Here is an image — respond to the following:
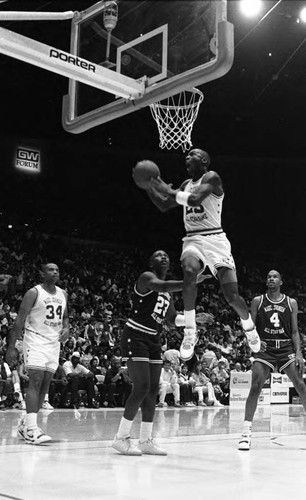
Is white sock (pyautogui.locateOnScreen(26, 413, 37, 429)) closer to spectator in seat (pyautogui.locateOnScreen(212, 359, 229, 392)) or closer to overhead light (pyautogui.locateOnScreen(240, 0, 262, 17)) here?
overhead light (pyautogui.locateOnScreen(240, 0, 262, 17))

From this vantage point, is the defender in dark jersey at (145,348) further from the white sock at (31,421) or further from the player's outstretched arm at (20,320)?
the player's outstretched arm at (20,320)

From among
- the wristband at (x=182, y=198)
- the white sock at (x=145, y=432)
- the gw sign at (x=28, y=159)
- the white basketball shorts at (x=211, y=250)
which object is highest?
the gw sign at (x=28, y=159)

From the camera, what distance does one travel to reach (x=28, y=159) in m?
24.1

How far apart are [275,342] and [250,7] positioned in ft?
28.4

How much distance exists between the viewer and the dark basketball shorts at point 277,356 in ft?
25.3

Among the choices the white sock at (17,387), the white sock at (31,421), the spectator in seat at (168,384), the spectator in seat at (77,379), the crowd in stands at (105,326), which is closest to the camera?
the white sock at (31,421)

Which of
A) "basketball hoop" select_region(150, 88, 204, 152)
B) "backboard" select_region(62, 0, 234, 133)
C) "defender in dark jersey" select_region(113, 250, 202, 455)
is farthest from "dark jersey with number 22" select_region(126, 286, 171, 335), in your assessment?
"basketball hoop" select_region(150, 88, 204, 152)

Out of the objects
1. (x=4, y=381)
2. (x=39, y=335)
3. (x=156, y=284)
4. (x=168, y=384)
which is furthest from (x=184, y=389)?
(x=156, y=284)

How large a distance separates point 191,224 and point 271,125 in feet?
48.6

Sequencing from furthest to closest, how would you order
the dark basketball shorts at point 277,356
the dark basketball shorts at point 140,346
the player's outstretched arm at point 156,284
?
the dark basketball shorts at point 277,356
the dark basketball shorts at point 140,346
the player's outstretched arm at point 156,284

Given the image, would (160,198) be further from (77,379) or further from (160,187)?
(77,379)

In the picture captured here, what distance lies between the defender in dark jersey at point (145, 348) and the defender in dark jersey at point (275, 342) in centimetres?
134

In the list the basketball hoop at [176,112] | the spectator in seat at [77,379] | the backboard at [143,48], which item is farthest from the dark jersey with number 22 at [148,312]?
the spectator in seat at [77,379]

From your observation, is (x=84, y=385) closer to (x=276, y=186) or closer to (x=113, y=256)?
(x=113, y=256)
